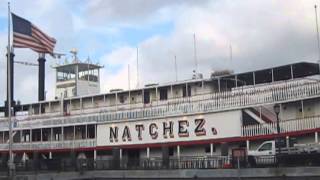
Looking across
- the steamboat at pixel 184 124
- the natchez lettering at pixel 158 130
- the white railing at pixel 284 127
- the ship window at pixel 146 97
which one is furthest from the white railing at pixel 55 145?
the white railing at pixel 284 127

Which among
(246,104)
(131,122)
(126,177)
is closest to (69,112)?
(131,122)

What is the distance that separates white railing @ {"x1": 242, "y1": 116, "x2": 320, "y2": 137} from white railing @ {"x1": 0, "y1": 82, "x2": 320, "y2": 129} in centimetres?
159

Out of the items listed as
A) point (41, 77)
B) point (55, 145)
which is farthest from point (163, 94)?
point (41, 77)

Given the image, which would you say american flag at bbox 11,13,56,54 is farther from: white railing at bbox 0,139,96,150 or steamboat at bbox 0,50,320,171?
white railing at bbox 0,139,96,150

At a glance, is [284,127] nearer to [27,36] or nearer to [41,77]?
[27,36]

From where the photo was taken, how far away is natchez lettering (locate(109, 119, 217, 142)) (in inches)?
1762

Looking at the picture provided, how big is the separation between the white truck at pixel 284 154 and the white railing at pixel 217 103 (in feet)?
12.0

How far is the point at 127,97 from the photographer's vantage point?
54.8 m

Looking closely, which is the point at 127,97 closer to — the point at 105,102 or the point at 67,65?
the point at 105,102

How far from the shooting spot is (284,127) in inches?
1535

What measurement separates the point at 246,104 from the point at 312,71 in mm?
6141

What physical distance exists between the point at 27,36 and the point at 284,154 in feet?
77.4

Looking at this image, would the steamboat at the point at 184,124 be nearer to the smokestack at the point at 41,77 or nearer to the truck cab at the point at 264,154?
the truck cab at the point at 264,154

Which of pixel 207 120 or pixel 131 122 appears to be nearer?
pixel 207 120
